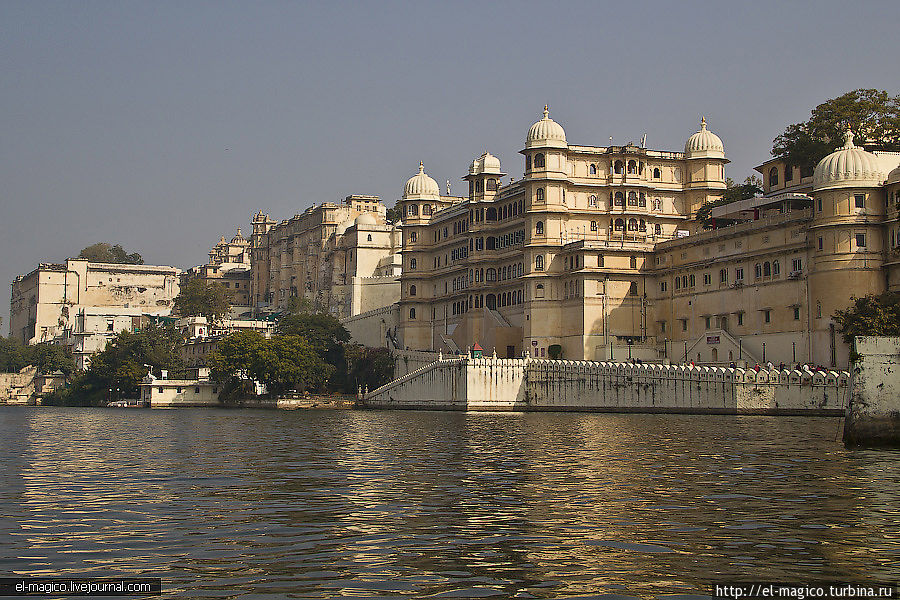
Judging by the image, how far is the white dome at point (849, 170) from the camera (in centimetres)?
5862

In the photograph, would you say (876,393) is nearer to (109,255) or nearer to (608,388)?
(608,388)

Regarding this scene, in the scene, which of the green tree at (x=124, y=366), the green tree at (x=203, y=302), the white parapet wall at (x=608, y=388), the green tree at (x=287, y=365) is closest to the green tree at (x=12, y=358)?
the green tree at (x=203, y=302)

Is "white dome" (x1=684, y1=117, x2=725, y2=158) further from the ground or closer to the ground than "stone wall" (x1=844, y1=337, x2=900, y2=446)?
further from the ground

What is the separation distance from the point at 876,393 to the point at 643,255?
49.5 metres

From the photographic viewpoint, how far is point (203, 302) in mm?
136375

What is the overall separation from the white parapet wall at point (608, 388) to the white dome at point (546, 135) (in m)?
16.3

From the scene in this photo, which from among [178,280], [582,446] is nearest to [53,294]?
[178,280]

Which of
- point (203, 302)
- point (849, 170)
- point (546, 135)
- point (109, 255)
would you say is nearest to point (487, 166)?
point (546, 135)

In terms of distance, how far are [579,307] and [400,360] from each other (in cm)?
1695

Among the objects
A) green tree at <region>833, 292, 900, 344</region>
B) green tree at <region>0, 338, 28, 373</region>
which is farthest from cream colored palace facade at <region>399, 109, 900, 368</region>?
green tree at <region>0, 338, 28, 373</region>

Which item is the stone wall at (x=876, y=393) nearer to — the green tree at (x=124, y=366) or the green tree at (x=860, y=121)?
the green tree at (x=860, y=121)

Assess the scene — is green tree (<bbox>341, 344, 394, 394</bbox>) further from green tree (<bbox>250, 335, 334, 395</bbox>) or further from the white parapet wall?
the white parapet wall

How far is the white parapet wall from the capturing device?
5297 centimetres

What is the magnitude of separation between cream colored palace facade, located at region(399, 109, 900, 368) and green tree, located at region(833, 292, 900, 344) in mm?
2812
